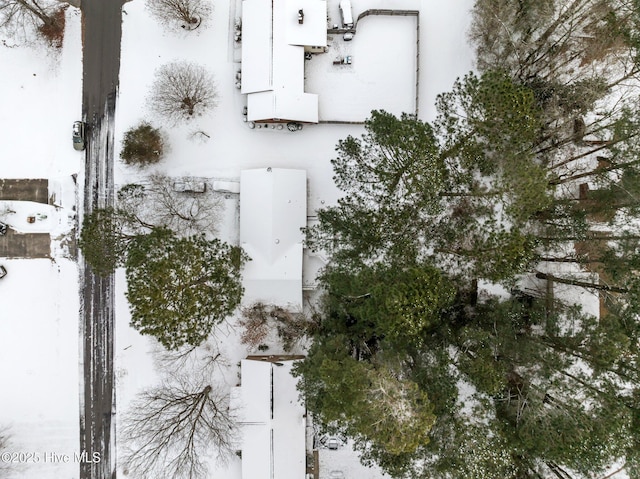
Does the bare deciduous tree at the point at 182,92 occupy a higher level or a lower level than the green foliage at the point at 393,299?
higher

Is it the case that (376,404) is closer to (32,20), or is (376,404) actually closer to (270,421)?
(270,421)

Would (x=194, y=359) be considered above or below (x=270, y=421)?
above

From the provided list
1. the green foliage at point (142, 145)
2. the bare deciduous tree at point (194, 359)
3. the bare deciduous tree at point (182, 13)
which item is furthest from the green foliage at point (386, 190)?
the bare deciduous tree at point (182, 13)

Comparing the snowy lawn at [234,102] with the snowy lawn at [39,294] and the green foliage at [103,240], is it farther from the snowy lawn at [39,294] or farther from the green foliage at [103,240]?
the green foliage at [103,240]

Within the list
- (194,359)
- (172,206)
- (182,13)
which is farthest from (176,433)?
(182,13)

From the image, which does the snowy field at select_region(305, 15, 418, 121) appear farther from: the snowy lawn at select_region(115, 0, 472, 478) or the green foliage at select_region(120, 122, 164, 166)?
the green foliage at select_region(120, 122, 164, 166)

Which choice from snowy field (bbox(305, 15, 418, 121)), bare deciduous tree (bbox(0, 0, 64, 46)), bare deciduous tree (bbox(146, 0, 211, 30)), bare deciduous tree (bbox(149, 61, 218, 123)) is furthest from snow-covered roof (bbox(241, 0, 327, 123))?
bare deciduous tree (bbox(0, 0, 64, 46))
